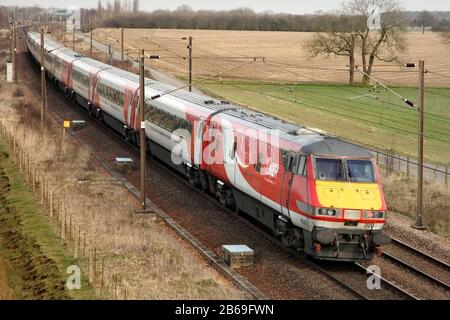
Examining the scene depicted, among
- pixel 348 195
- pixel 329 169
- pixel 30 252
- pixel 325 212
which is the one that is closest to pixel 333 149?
pixel 329 169

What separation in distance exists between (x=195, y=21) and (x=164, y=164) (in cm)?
14535

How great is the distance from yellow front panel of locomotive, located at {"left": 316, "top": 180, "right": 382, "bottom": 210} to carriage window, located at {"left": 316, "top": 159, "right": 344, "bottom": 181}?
0.51ft

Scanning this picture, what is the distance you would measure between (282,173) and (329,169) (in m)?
1.59

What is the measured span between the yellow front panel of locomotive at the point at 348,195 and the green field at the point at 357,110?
27.6 meters

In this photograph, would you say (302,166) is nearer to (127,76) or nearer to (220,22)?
(127,76)

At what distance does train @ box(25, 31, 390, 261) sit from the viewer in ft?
67.9

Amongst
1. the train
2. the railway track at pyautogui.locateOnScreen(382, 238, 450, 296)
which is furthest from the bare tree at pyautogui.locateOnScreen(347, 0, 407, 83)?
the railway track at pyautogui.locateOnScreen(382, 238, 450, 296)

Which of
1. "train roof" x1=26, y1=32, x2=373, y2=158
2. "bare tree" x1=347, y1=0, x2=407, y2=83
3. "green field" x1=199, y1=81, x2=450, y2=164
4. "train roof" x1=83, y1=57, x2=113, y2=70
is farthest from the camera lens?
"bare tree" x1=347, y1=0, x2=407, y2=83

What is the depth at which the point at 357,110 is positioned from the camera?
70250 mm

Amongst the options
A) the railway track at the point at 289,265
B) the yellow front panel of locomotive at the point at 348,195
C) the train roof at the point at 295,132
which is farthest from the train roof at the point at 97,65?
the yellow front panel of locomotive at the point at 348,195

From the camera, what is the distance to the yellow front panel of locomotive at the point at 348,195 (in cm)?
2056

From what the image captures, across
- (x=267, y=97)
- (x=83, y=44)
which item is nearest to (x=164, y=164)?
(x=267, y=97)

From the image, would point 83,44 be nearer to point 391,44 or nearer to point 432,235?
point 391,44

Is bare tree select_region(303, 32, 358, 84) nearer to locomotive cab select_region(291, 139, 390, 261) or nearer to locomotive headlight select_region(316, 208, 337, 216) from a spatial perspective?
locomotive cab select_region(291, 139, 390, 261)
